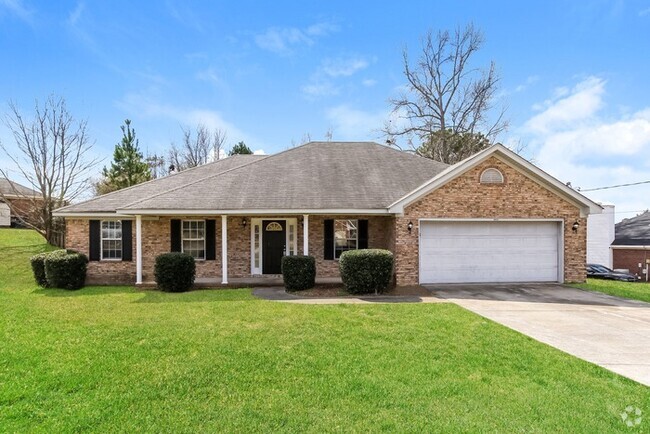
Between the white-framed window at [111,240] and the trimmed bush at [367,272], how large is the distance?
9054mm

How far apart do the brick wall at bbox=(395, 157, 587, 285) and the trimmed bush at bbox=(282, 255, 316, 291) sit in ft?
9.58

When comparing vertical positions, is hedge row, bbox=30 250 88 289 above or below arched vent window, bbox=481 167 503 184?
below

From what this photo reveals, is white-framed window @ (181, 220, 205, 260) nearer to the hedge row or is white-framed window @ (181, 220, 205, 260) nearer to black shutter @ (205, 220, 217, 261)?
black shutter @ (205, 220, 217, 261)

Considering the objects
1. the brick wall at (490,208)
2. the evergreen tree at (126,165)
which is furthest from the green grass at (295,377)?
the evergreen tree at (126,165)

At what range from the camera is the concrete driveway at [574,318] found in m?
5.48

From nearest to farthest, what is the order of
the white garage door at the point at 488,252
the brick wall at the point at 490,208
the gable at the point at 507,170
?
the gable at the point at 507,170, the brick wall at the point at 490,208, the white garage door at the point at 488,252

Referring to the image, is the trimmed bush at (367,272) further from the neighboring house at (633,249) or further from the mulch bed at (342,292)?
the neighboring house at (633,249)

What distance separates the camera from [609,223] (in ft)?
86.3

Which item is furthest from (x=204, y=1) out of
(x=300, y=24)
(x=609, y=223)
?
(x=609, y=223)

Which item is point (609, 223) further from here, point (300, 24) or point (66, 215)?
point (66, 215)

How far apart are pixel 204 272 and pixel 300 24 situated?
10561 millimetres

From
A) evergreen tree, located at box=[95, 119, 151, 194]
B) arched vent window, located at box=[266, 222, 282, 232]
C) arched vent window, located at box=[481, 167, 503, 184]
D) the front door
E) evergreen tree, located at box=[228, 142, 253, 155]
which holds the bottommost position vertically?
the front door

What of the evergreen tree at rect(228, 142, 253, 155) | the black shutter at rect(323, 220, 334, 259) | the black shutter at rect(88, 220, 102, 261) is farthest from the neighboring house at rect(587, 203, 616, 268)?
the black shutter at rect(88, 220, 102, 261)

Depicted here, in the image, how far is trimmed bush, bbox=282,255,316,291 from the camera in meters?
10.8
